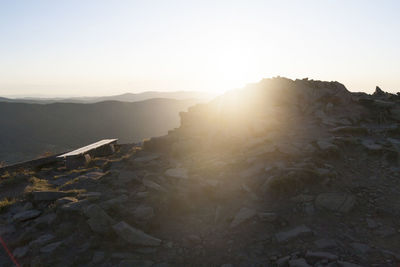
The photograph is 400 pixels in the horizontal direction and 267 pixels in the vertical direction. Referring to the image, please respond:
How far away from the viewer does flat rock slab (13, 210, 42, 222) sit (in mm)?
6102

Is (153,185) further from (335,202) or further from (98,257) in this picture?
(335,202)

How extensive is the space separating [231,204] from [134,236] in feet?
7.74

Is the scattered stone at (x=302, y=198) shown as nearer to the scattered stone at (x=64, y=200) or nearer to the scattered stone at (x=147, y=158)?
the scattered stone at (x=64, y=200)

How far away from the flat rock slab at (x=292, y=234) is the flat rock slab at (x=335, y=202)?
992 mm

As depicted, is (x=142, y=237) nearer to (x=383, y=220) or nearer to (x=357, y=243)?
(x=357, y=243)

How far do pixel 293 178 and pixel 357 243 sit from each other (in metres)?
2.12

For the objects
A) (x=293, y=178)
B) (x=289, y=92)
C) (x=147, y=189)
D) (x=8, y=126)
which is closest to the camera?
(x=293, y=178)

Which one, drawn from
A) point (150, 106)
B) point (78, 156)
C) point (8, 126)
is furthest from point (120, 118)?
point (78, 156)

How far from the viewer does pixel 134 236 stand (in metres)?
5.17

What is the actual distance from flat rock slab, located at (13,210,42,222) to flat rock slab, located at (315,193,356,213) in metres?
6.49

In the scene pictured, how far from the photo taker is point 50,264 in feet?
15.5

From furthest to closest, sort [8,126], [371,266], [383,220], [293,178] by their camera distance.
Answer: [8,126]
[293,178]
[383,220]
[371,266]

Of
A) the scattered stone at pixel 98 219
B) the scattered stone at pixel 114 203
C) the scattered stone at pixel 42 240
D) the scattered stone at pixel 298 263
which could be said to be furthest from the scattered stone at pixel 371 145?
the scattered stone at pixel 42 240

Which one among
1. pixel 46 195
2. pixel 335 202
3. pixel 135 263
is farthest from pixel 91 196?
pixel 335 202
